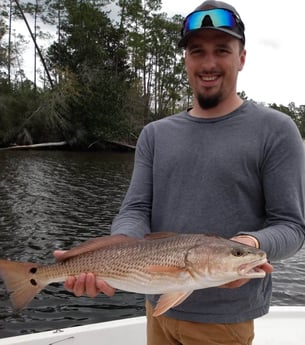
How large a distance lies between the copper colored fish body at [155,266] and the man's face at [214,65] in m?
0.73

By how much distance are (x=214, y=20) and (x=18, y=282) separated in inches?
66.2

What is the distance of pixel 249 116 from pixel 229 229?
570 millimetres

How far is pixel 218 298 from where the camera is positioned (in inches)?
84.6

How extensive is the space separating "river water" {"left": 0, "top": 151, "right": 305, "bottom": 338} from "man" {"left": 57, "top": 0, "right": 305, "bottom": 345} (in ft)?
16.0

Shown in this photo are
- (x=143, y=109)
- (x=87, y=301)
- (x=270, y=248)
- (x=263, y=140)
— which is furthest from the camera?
(x=143, y=109)

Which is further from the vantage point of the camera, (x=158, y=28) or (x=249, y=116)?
(x=158, y=28)

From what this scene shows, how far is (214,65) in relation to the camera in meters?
2.25

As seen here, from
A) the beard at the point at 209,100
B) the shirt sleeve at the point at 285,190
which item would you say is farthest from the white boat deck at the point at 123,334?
the beard at the point at 209,100

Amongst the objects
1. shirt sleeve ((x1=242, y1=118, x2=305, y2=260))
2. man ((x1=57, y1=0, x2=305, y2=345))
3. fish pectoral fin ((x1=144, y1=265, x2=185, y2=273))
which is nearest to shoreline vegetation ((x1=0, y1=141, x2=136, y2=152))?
man ((x1=57, y1=0, x2=305, y2=345))

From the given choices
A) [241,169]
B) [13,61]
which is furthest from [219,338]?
[13,61]

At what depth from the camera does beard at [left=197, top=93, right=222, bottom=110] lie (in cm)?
229

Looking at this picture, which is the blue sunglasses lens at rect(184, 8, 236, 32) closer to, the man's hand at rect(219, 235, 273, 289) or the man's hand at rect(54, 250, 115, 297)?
the man's hand at rect(219, 235, 273, 289)

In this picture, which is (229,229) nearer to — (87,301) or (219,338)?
(219,338)

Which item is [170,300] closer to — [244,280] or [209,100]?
[244,280]
